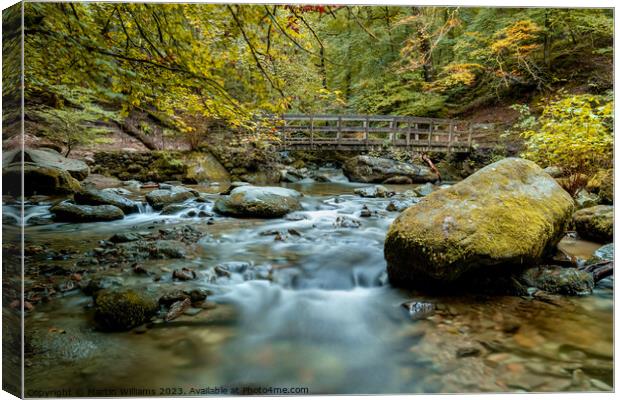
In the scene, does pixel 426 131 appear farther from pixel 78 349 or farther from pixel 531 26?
pixel 78 349

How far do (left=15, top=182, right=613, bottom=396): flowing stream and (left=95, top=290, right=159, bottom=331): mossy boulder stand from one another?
6cm

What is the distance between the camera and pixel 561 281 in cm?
253

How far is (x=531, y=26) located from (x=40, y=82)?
311 centimetres

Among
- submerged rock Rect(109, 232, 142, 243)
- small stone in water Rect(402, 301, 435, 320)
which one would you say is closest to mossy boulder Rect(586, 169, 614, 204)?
small stone in water Rect(402, 301, 435, 320)

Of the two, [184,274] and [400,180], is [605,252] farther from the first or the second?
[400,180]

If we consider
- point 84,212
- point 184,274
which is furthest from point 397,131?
point 84,212

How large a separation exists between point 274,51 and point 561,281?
258cm

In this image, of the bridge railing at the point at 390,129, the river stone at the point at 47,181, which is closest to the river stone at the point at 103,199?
the river stone at the point at 47,181

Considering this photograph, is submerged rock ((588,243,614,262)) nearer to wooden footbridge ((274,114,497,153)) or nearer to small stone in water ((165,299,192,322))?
wooden footbridge ((274,114,497,153))

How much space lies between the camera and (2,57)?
5.44 ft

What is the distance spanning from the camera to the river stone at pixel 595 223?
316 centimetres

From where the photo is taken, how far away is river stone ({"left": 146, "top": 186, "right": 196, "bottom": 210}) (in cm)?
548

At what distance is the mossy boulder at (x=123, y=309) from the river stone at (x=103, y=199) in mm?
3077

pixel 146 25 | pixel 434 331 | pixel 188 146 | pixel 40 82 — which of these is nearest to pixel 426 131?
pixel 434 331
